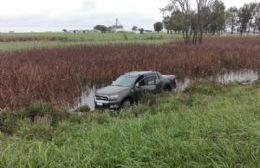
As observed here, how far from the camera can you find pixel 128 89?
47.2ft

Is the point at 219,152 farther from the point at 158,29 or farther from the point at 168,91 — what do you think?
the point at 158,29

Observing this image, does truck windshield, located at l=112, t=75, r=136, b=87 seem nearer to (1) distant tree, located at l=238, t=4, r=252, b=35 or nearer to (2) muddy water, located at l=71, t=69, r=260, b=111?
(2) muddy water, located at l=71, t=69, r=260, b=111

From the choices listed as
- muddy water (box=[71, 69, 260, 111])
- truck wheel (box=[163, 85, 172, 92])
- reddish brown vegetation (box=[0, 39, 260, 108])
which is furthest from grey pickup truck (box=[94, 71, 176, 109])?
reddish brown vegetation (box=[0, 39, 260, 108])

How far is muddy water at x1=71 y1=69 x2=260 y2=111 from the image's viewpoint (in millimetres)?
16653

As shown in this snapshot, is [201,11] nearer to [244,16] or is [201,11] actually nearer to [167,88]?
[167,88]

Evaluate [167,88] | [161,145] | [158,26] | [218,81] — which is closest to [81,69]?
[167,88]

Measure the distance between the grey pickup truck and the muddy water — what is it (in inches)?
55.6

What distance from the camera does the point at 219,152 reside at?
606 cm

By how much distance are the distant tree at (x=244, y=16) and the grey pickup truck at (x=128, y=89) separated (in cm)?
8511

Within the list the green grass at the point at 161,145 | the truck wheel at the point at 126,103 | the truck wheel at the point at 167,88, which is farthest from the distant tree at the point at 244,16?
A: the green grass at the point at 161,145

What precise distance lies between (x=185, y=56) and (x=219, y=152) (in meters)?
22.1

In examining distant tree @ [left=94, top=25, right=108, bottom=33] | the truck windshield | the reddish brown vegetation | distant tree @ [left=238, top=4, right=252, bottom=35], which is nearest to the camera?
the truck windshield

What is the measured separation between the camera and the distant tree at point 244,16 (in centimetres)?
9419

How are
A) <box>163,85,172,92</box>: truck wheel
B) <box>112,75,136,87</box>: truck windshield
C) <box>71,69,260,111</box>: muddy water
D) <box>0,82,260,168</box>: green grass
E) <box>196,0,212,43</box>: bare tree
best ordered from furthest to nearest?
<box>196,0,212,43</box>: bare tree < <box>163,85,172,92</box>: truck wheel < <box>71,69,260,111</box>: muddy water < <box>112,75,136,87</box>: truck windshield < <box>0,82,260,168</box>: green grass
